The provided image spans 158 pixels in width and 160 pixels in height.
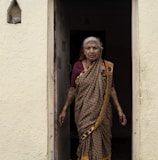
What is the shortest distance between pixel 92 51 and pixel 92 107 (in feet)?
2.06

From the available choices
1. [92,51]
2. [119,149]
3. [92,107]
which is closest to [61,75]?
[92,51]

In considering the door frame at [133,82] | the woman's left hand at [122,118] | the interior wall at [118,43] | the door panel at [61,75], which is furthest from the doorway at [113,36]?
the door frame at [133,82]

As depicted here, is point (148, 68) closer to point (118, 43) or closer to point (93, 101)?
point (93, 101)

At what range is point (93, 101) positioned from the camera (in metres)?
4.01

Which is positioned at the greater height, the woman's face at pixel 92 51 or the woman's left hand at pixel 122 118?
the woman's face at pixel 92 51

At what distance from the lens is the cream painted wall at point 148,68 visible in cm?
386

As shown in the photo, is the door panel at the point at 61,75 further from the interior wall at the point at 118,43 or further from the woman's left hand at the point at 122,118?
the interior wall at the point at 118,43
